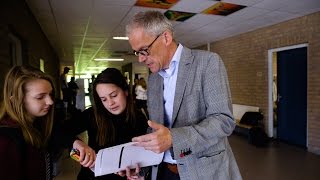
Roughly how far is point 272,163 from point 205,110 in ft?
12.4

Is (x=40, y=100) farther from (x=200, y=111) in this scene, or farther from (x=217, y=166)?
(x=217, y=166)

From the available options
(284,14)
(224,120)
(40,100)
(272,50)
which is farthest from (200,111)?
(272,50)

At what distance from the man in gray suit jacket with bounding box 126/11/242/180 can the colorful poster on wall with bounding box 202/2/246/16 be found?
3536 mm

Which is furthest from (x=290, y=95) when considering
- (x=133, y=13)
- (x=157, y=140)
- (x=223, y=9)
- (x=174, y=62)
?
(x=157, y=140)

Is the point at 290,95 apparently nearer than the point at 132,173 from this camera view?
No

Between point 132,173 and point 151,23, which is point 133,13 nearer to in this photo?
point 151,23

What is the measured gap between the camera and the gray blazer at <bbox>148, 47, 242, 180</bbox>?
3.08 feet

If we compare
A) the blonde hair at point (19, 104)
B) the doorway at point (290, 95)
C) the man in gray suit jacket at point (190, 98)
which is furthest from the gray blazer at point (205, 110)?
the doorway at point (290, 95)

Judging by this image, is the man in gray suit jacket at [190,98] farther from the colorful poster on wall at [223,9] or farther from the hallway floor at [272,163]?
the colorful poster on wall at [223,9]

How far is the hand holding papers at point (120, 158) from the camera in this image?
1025 millimetres

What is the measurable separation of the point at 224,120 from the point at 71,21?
5168 mm

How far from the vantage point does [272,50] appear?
5.88 metres

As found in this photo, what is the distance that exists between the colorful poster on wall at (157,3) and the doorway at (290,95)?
291 centimetres

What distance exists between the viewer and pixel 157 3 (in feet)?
14.0
